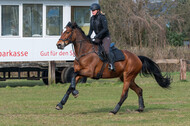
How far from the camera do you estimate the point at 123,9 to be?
39.7 m

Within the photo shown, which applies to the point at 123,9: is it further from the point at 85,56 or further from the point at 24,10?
the point at 85,56

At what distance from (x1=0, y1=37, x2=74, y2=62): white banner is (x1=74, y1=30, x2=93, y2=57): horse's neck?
380 inches

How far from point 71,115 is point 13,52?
408 inches

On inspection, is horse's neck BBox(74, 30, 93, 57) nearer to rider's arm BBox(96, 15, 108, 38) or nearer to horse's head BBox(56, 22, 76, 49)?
horse's head BBox(56, 22, 76, 49)

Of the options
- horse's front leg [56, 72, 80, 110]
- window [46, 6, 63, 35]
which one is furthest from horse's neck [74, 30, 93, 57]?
window [46, 6, 63, 35]

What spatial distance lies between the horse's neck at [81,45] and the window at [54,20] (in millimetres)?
10337

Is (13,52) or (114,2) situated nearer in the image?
(13,52)

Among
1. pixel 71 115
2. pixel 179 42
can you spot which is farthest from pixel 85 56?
pixel 179 42

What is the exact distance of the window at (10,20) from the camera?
2133 centimetres

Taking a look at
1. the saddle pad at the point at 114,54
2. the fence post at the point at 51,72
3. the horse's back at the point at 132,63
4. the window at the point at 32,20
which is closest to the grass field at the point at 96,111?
the horse's back at the point at 132,63

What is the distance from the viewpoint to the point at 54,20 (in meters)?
22.2

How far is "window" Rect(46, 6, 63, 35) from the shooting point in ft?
72.3

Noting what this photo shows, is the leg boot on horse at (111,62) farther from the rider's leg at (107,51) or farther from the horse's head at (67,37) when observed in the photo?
the horse's head at (67,37)

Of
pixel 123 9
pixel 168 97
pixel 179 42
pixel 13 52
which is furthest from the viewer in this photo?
pixel 179 42
